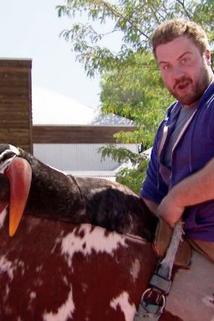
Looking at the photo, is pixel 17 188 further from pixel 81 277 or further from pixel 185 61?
pixel 185 61

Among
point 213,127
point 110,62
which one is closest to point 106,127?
point 110,62

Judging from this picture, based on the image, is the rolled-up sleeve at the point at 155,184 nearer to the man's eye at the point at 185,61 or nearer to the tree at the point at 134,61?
the man's eye at the point at 185,61

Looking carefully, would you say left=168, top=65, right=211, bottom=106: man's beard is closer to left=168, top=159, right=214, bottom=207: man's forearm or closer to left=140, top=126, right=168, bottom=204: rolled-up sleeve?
left=140, top=126, right=168, bottom=204: rolled-up sleeve

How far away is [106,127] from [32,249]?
5363mm

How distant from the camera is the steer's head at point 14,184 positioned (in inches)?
79.7

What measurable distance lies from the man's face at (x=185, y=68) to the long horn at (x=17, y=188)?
24.2 inches

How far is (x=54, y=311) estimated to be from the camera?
6.92 feet

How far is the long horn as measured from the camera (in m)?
2.02

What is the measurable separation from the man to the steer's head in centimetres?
47

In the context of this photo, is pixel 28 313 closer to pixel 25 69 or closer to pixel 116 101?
pixel 25 69

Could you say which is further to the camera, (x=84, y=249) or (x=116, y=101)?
(x=116, y=101)

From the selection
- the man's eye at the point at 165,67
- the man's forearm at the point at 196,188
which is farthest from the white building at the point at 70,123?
the man's forearm at the point at 196,188

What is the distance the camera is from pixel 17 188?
6.68 ft

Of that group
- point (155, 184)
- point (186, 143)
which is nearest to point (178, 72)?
point (186, 143)
